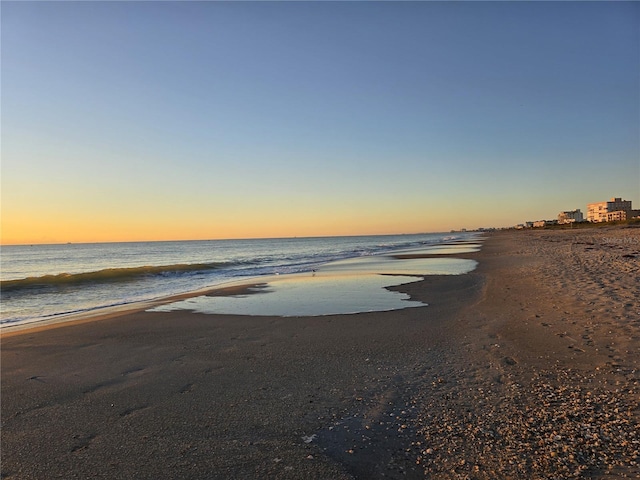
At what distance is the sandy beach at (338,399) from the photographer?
12.3ft

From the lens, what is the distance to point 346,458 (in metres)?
3.83

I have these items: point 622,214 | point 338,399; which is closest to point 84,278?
point 338,399

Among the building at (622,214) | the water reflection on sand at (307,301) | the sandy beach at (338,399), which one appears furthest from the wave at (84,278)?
the building at (622,214)

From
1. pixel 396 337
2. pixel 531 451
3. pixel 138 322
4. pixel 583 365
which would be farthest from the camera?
pixel 138 322

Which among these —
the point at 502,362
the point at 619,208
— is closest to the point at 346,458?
the point at 502,362

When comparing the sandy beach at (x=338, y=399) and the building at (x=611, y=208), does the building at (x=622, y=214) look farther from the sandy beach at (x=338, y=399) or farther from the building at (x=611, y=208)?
the sandy beach at (x=338, y=399)

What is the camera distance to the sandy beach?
147 inches

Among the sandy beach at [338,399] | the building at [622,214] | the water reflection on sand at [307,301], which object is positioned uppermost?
the building at [622,214]

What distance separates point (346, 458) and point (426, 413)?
1303 mm

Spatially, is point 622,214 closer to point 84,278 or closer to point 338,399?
point 84,278

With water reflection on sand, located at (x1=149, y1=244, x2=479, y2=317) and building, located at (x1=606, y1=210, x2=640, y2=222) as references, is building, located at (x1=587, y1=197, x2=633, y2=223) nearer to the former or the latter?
building, located at (x1=606, y1=210, x2=640, y2=222)

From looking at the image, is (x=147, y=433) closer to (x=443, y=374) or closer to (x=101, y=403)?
(x=101, y=403)

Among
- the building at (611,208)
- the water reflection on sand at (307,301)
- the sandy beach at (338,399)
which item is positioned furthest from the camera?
the building at (611,208)

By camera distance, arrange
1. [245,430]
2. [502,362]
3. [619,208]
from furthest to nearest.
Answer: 1. [619,208]
2. [502,362]
3. [245,430]
